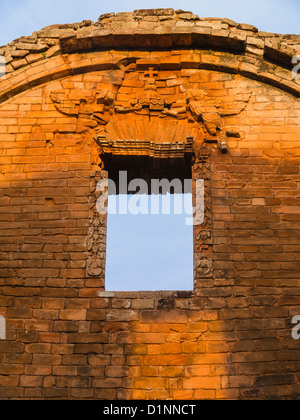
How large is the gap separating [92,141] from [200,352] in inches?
116

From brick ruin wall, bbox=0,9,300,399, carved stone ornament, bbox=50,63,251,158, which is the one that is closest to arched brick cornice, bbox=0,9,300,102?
brick ruin wall, bbox=0,9,300,399

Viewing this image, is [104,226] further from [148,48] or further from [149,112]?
Result: [148,48]

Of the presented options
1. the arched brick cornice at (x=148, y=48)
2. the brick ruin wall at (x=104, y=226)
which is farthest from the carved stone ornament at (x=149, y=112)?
the arched brick cornice at (x=148, y=48)

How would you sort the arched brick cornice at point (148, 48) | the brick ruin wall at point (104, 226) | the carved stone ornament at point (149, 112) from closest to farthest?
the brick ruin wall at point (104, 226), the carved stone ornament at point (149, 112), the arched brick cornice at point (148, 48)

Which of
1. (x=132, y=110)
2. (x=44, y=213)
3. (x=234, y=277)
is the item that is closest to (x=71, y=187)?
(x=44, y=213)

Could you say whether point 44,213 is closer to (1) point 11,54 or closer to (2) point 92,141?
(2) point 92,141

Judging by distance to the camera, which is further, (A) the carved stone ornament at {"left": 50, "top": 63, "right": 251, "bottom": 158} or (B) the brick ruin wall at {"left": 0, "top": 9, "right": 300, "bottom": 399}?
(A) the carved stone ornament at {"left": 50, "top": 63, "right": 251, "bottom": 158}

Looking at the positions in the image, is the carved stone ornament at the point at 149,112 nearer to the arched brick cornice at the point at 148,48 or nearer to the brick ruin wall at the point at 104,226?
→ the brick ruin wall at the point at 104,226

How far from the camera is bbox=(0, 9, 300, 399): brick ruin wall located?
7422 millimetres

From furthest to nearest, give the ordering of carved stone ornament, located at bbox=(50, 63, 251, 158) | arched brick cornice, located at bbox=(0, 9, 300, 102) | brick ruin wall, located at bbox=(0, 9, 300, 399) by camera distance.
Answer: arched brick cornice, located at bbox=(0, 9, 300, 102)
carved stone ornament, located at bbox=(50, 63, 251, 158)
brick ruin wall, located at bbox=(0, 9, 300, 399)

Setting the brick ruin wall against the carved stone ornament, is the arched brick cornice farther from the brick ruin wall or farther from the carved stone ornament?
the carved stone ornament

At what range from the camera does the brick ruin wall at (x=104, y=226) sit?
7422 millimetres

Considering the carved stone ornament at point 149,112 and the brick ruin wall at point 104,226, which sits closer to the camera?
the brick ruin wall at point 104,226

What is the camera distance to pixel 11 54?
9414mm
